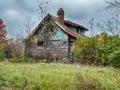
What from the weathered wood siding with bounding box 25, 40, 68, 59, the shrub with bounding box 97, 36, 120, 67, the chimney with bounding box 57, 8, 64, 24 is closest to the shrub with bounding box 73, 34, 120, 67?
the shrub with bounding box 97, 36, 120, 67

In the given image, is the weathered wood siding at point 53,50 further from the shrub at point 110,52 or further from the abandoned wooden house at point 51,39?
the shrub at point 110,52

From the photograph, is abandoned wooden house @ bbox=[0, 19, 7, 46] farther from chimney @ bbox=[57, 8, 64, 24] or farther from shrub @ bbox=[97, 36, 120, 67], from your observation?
shrub @ bbox=[97, 36, 120, 67]

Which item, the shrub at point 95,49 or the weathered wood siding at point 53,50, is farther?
the weathered wood siding at point 53,50

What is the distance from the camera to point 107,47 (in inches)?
1000

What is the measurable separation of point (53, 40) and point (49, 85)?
30.0 m

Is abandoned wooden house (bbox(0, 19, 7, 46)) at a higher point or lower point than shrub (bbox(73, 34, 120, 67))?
higher

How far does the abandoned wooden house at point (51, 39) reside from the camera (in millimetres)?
37188

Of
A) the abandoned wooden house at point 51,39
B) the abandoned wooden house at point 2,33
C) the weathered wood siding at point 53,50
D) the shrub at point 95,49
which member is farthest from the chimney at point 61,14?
the abandoned wooden house at point 2,33

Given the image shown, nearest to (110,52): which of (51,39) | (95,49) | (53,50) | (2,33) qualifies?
(95,49)

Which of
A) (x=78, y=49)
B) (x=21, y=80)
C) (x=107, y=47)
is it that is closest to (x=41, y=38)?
(x=78, y=49)

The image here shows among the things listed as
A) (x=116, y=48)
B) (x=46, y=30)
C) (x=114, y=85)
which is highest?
(x=46, y=30)

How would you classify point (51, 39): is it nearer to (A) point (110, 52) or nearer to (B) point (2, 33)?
(B) point (2, 33)

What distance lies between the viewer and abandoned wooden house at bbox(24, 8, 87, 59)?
37188 millimetres

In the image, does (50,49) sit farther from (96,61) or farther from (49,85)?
(49,85)
